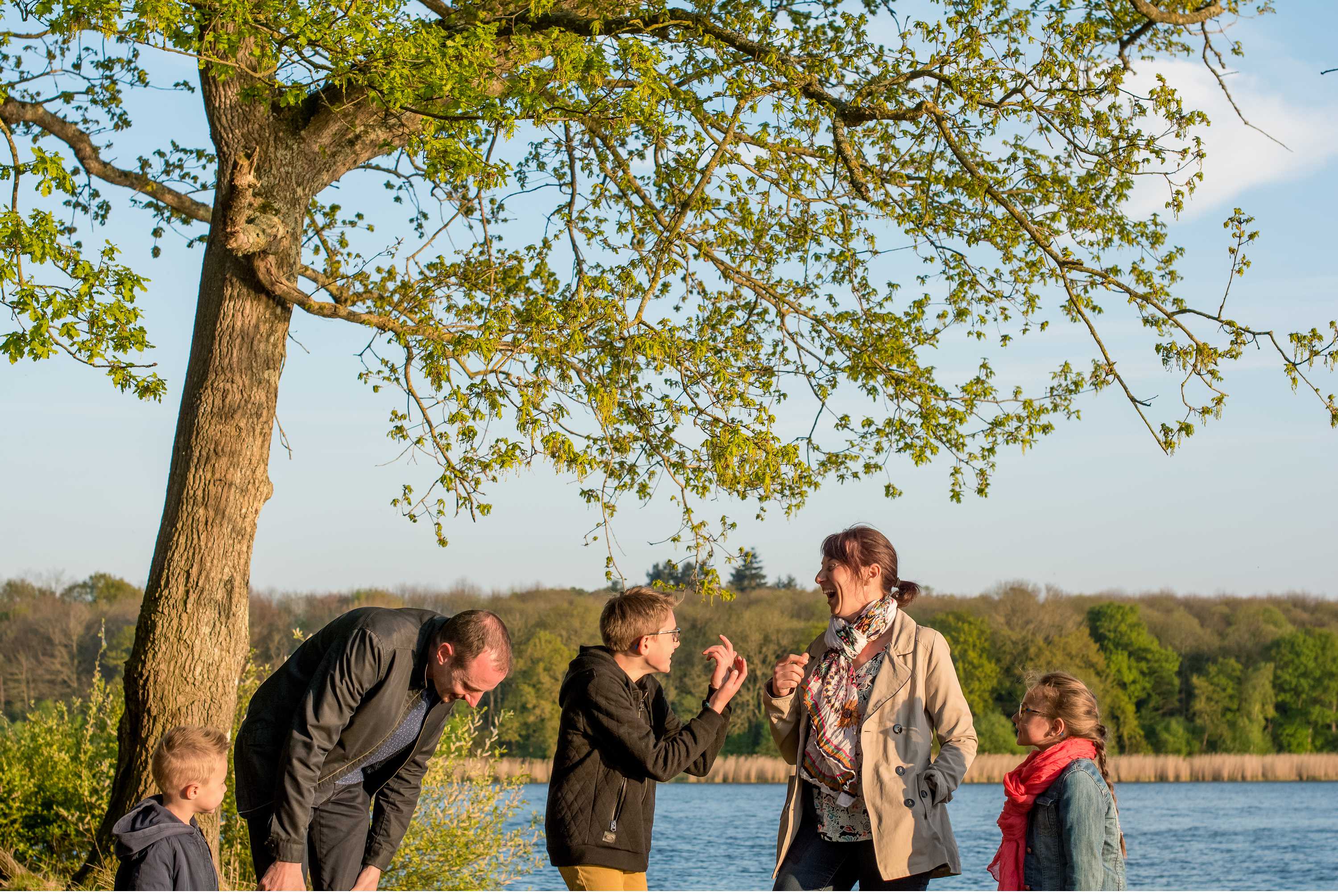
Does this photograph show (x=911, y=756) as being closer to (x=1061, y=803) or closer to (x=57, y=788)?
(x=1061, y=803)

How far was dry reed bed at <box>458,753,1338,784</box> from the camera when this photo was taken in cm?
3997

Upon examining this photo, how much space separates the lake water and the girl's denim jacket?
34.8 feet

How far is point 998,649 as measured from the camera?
5275 centimetres

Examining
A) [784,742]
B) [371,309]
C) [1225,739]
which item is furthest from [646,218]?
[1225,739]

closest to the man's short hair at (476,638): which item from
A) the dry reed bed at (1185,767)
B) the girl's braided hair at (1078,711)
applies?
the girl's braided hair at (1078,711)

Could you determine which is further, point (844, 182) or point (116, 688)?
point (116, 688)

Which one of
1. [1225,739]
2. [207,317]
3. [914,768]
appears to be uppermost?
[207,317]

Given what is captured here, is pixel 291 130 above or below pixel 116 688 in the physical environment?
above

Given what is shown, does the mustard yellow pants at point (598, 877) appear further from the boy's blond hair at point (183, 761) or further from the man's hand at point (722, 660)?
the boy's blond hair at point (183, 761)

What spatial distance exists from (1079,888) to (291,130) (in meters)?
7.86

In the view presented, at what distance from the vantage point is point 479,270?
9.85 metres

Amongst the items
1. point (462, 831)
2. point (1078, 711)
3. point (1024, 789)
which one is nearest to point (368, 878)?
point (1024, 789)

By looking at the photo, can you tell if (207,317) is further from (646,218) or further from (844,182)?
(844,182)

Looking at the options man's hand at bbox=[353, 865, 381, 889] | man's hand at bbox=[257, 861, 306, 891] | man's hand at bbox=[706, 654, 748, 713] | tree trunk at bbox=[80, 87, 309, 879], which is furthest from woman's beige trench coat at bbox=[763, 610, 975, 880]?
tree trunk at bbox=[80, 87, 309, 879]
